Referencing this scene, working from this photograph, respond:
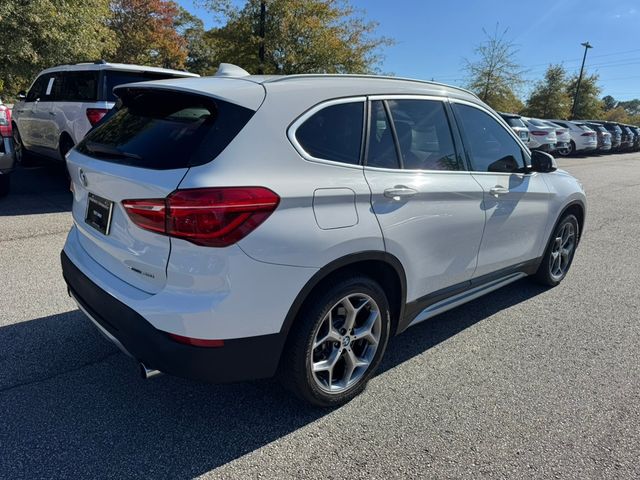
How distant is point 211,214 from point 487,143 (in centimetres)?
250

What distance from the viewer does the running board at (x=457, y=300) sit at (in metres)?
3.20

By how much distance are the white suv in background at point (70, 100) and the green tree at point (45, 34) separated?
8.88 metres

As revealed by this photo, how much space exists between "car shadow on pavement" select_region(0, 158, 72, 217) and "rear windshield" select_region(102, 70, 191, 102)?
1719 millimetres

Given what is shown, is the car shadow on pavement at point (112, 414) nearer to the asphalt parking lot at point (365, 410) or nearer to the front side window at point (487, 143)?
the asphalt parking lot at point (365, 410)

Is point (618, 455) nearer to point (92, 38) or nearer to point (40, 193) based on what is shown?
point (40, 193)

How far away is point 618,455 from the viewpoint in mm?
2477

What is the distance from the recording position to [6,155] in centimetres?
646

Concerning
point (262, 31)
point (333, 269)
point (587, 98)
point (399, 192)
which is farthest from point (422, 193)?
point (587, 98)

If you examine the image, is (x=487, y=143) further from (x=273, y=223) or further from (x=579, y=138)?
(x=579, y=138)

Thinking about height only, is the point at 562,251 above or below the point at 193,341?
above

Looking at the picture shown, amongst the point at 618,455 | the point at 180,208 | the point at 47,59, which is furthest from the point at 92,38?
the point at 618,455

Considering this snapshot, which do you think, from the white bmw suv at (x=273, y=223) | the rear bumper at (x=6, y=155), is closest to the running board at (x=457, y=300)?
the white bmw suv at (x=273, y=223)

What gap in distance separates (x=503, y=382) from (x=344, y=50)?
17481mm

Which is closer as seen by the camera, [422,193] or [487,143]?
[422,193]
